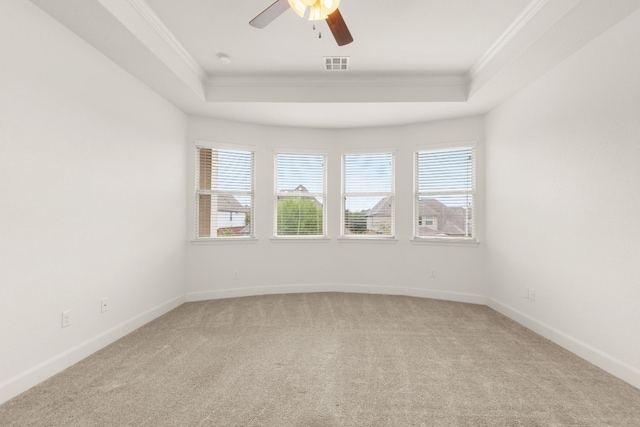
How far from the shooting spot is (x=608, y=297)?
8.05 ft

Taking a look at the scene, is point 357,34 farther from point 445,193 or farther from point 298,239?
point 298,239

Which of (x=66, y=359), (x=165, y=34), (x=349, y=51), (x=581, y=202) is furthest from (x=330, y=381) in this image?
(x=165, y=34)

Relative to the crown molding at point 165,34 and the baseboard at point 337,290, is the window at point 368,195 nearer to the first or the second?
the baseboard at point 337,290

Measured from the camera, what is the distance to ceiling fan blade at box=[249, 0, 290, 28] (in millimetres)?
1965

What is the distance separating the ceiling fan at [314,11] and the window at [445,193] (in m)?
2.89

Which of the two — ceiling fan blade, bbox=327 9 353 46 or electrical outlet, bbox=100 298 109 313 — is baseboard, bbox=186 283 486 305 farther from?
ceiling fan blade, bbox=327 9 353 46

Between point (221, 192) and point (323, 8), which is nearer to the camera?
point (323, 8)

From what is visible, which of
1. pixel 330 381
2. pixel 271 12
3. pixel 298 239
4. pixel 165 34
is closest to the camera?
pixel 271 12

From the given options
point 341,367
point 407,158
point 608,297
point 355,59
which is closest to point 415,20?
point 355,59

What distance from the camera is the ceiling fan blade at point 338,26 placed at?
2.03 metres

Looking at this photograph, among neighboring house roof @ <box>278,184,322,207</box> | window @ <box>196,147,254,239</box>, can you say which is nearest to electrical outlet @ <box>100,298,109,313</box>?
window @ <box>196,147,254,239</box>

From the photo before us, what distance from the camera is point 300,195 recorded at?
4.94 m

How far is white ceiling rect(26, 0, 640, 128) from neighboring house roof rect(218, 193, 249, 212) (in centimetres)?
114

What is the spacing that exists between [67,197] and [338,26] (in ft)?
7.96
